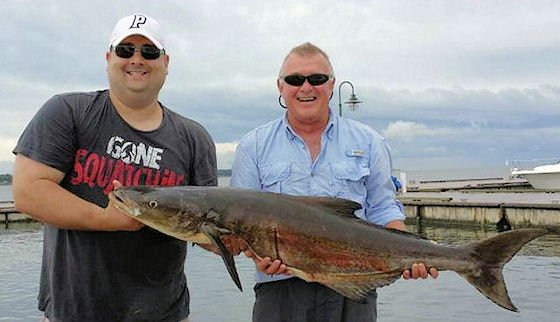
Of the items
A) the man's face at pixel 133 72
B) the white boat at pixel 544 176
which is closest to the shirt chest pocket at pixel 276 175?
the man's face at pixel 133 72

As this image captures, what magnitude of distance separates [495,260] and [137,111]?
8.97 feet

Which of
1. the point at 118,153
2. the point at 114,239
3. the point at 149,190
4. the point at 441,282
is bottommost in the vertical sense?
the point at 441,282

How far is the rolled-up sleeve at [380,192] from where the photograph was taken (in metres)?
4.68

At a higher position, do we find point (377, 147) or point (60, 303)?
point (377, 147)

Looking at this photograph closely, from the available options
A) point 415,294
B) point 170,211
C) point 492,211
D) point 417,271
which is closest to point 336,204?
point 417,271

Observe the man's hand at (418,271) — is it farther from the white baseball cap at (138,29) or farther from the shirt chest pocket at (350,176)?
the white baseball cap at (138,29)

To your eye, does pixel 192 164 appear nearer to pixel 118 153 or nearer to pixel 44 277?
pixel 118 153

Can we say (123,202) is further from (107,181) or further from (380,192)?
(380,192)

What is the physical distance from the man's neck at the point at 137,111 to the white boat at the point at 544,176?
4267cm

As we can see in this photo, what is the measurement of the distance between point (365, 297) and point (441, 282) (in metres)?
13.7

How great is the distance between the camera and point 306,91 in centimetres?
450

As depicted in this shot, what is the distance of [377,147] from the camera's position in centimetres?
473

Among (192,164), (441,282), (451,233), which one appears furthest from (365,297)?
(451,233)

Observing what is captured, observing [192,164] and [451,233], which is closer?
[192,164]
